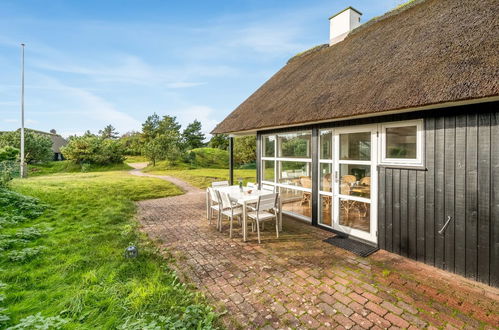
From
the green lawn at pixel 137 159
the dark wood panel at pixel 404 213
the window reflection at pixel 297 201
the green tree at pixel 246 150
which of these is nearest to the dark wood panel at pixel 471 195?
the dark wood panel at pixel 404 213

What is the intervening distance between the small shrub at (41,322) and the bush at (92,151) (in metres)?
25.8

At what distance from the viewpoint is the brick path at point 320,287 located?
2.26 m

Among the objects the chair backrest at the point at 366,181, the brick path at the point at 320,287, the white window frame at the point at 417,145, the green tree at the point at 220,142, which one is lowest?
the brick path at the point at 320,287

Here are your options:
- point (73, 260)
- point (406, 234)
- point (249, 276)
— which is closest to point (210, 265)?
point (249, 276)

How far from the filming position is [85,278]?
9.93 ft

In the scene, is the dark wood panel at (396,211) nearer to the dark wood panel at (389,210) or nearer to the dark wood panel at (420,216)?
the dark wood panel at (389,210)

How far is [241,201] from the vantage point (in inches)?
180

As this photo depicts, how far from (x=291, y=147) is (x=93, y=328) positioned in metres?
5.21

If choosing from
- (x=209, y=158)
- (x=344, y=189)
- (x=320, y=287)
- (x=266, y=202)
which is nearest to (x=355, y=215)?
(x=344, y=189)

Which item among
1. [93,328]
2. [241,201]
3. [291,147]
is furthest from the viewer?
[291,147]

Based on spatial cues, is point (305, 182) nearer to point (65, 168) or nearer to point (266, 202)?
point (266, 202)

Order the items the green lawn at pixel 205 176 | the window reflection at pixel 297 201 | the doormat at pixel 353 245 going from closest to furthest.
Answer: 1. the doormat at pixel 353 245
2. the window reflection at pixel 297 201
3. the green lawn at pixel 205 176

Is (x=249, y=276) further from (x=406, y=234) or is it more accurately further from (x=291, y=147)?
(x=291, y=147)

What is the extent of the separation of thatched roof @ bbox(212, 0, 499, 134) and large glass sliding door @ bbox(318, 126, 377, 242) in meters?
0.78
